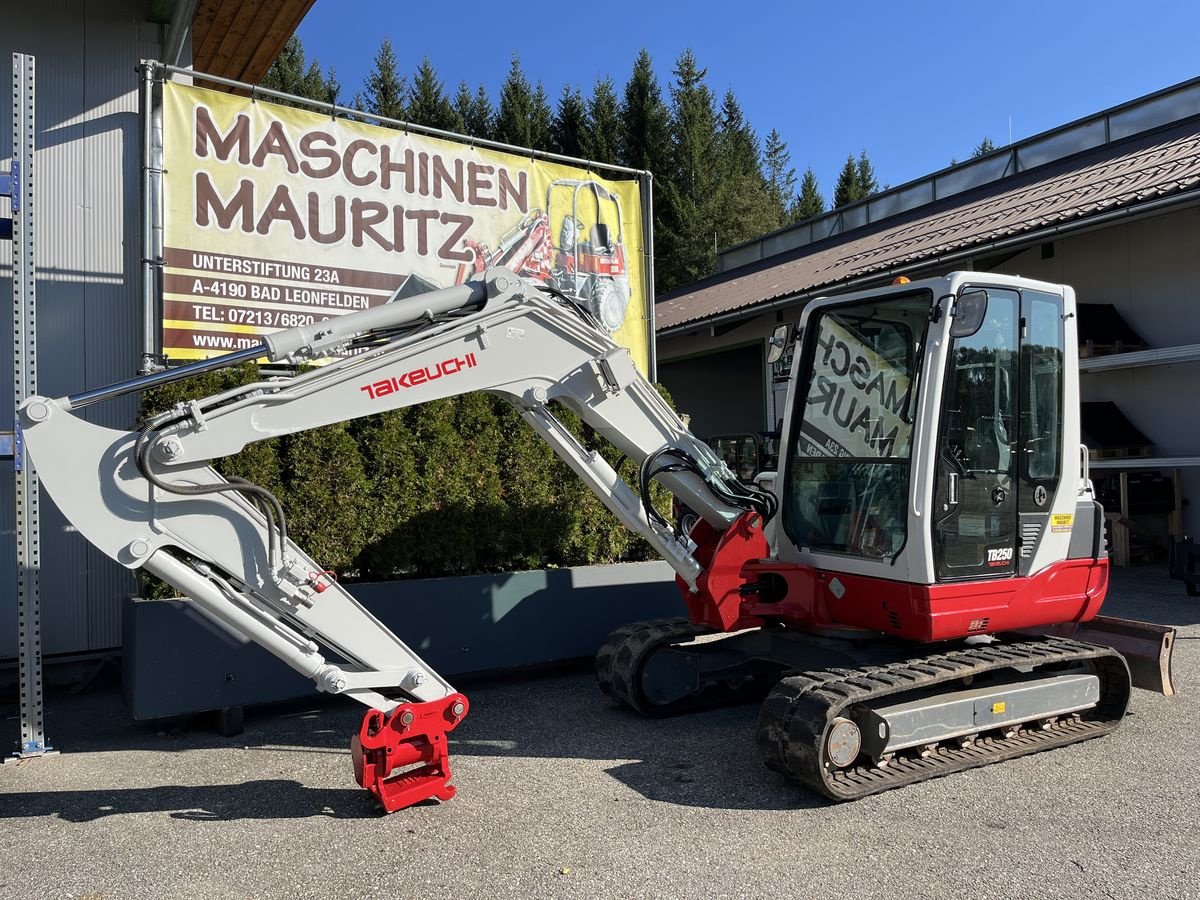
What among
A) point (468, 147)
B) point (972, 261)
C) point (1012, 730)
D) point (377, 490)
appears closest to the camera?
point (1012, 730)

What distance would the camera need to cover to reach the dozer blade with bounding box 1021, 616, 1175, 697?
5.82 metres

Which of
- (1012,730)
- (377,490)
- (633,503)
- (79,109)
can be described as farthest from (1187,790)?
(79,109)

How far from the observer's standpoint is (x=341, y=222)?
8.01 m

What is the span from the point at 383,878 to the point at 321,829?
2.09 ft

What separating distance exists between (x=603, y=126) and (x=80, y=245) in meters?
34.9

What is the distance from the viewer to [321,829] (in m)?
4.32

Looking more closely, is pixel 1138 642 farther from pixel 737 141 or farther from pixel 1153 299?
pixel 737 141

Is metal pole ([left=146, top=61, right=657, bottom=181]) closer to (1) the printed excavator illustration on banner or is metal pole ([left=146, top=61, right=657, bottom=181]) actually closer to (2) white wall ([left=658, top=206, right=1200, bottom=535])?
(1) the printed excavator illustration on banner

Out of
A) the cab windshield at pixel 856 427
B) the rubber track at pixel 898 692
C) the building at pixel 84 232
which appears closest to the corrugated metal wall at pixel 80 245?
the building at pixel 84 232

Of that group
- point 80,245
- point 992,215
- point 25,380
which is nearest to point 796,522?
point 25,380

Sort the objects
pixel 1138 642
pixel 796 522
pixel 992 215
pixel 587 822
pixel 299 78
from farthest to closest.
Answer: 1. pixel 299 78
2. pixel 992 215
3. pixel 1138 642
4. pixel 796 522
5. pixel 587 822

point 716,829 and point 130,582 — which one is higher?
point 130,582

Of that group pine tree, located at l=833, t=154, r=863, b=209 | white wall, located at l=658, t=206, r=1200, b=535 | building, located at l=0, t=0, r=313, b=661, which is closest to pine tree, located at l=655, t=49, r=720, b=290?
pine tree, located at l=833, t=154, r=863, b=209

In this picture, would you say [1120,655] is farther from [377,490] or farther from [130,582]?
[130,582]
